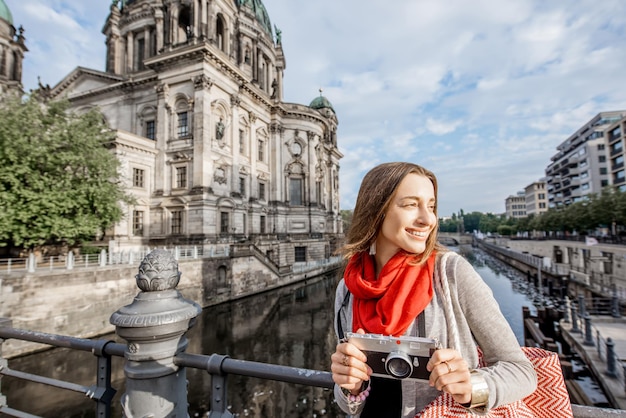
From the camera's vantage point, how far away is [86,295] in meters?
13.9

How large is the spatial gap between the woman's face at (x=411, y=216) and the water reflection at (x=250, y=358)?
30.0ft

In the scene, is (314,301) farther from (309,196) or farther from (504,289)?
(504,289)

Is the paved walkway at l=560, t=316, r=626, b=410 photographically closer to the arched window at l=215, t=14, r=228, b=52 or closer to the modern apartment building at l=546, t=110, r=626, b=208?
the arched window at l=215, t=14, r=228, b=52

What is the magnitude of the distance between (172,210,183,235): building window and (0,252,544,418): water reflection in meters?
8.01

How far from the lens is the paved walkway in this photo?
317 inches

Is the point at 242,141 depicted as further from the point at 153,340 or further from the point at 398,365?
the point at 398,365

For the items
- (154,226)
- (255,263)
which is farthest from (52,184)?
(255,263)

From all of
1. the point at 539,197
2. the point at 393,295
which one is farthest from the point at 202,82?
the point at 539,197

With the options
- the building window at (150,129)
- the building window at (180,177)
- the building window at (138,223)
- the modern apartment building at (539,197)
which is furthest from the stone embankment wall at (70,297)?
the modern apartment building at (539,197)

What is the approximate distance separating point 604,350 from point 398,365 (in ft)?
47.0

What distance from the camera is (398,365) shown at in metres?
1.18

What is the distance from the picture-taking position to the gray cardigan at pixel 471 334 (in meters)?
1.19

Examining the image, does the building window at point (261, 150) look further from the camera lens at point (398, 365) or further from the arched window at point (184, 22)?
the camera lens at point (398, 365)

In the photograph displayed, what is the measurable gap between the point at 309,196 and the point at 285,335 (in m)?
23.4
